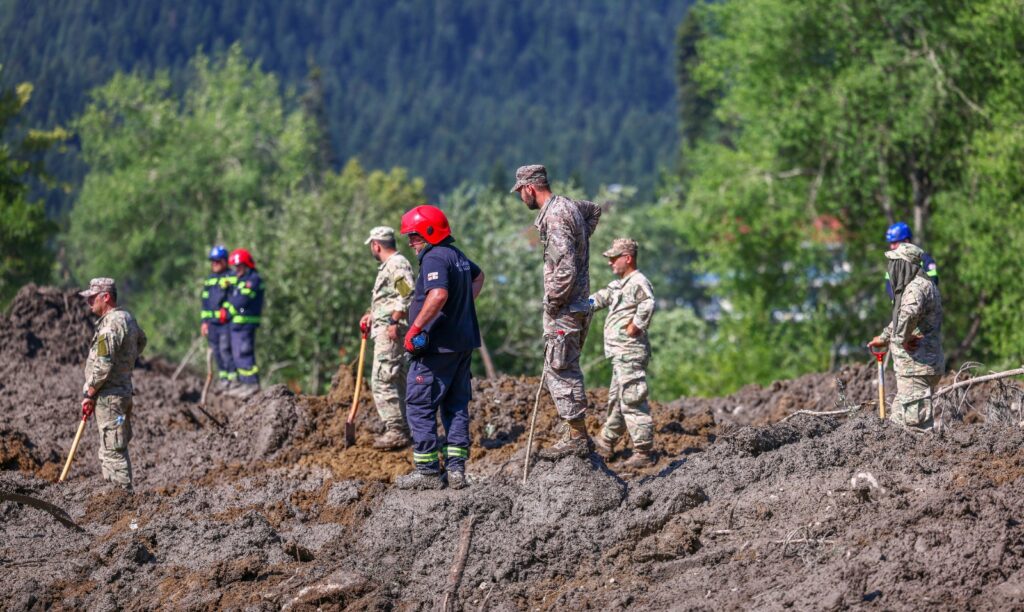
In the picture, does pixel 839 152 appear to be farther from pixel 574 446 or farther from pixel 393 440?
pixel 574 446

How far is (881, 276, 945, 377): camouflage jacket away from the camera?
397 inches

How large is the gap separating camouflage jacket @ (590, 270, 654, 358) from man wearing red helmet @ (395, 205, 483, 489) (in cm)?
145

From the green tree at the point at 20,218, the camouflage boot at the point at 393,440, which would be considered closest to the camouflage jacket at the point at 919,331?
the camouflage boot at the point at 393,440

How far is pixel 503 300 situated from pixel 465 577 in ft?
69.9

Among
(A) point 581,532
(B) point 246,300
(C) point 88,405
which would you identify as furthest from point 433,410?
(B) point 246,300

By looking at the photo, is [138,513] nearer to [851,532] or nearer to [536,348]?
[851,532]

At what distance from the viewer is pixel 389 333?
1091 cm

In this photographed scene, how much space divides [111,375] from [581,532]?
450 centimetres

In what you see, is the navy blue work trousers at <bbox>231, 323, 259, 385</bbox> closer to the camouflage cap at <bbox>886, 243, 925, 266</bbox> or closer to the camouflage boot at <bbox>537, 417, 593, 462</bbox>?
the camouflage boot at <bbox>537, 417, 593, 462</bbox>

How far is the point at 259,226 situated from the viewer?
28.3 m

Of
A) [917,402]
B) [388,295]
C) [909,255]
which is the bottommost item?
[917,402]

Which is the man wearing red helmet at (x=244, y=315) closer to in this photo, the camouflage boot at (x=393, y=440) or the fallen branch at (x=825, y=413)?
the camouflage boot at (x=393, y=440)

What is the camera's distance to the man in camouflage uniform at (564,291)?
8.82 meters

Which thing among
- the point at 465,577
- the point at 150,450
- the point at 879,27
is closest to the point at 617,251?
the point at 465,577
